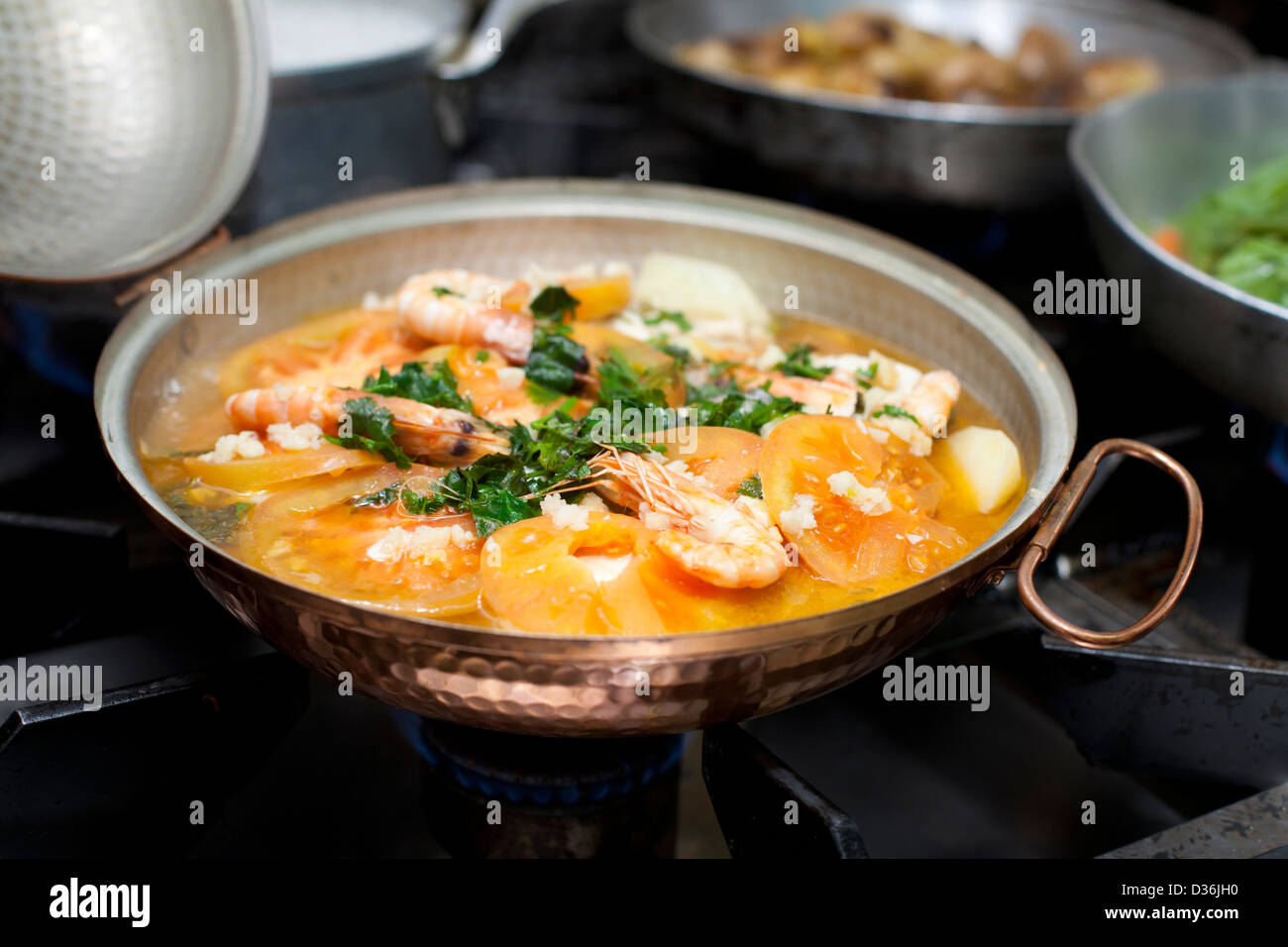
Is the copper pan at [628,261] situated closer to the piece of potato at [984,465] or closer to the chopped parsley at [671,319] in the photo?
the piece of potato at [984,465]

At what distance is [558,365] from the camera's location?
6.52 ft

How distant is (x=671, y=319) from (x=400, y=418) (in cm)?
73

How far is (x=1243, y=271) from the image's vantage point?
8.15 feet

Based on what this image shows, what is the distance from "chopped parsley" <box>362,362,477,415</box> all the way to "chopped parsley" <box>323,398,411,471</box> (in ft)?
0.35

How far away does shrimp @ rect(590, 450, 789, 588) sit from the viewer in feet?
4.71

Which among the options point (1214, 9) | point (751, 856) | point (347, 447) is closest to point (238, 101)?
point (347, 447)

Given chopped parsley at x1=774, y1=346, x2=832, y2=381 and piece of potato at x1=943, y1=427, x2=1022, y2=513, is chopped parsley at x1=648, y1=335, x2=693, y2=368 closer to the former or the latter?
chopped parsley at x1=774, y1=346, x2=832, y2=381

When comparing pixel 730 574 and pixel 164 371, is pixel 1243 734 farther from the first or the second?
pixel 164 371

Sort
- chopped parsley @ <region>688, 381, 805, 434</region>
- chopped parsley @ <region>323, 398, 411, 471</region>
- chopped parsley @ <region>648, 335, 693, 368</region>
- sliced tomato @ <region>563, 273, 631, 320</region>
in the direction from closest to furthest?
chopped parsley @ <region>323, 398, 411, 471</region> < chopped parsley @ <region>688, 381, 805, 434</region> < chopped parsley @ <region>648, 335, 693, 368</region> < sliced tomato @ <region>563, 273, 631, 320</region>

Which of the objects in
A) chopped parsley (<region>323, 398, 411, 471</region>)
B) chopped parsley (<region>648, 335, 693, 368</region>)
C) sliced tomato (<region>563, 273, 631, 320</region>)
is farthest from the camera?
sliced tomato (<region>563, 273, 631, 320</region>)

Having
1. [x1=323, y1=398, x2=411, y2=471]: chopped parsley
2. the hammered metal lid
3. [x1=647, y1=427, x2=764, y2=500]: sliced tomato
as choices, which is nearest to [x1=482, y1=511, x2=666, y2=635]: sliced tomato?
[x1=647, y1=427, x2=764, y2=500]: sliced tomato

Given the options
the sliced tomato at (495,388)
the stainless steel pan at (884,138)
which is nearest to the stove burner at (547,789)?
the sliced tomato at (495,388)

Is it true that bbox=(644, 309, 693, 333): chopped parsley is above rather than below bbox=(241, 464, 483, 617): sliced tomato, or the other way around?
above

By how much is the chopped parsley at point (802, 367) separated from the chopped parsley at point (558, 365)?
401 mm
